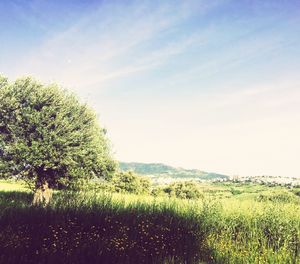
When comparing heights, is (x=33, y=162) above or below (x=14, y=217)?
above

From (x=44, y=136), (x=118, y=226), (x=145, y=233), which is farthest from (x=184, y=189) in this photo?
(x=145, y=233)

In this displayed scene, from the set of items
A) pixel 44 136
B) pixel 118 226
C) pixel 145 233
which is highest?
pixel 44 136

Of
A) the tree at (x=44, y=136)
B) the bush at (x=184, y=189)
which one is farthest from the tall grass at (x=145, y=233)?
the bush at (x=184, y=189)

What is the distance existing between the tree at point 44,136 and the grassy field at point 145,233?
405 inches

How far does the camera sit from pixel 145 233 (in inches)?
436

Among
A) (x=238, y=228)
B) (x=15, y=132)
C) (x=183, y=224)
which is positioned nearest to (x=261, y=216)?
(x=238, y=228)

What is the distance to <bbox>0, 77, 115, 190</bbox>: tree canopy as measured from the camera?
24625mm

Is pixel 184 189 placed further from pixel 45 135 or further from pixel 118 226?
pixel 118 226

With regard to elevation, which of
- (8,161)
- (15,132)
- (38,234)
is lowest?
(38,234)

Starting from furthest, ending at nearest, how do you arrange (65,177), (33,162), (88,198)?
(65,177)
(33,162)
(88,198)

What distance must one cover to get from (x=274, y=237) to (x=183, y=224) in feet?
10.8

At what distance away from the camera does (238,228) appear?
42.6ft

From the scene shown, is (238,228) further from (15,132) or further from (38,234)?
(15,132)

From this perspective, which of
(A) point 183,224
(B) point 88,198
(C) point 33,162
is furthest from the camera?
(C) point 33,162
